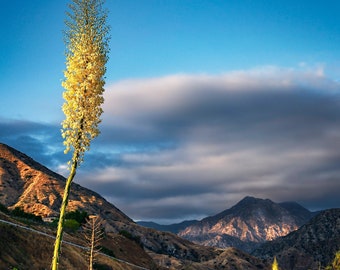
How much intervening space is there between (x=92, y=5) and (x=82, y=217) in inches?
5813

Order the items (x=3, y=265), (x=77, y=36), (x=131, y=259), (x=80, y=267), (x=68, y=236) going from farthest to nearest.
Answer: (x=131, y=259), (x=68, y=236), (x=80, y=267), (x=3, y=265), (x=77, y=36)

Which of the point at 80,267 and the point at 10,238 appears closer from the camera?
the point at 10,238

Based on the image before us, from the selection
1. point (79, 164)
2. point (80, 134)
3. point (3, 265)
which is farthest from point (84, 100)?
point (3, 265)

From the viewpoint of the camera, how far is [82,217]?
16162cm

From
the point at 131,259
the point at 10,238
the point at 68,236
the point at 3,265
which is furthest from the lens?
the point at 131,259

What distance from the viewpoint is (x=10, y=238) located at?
253ft

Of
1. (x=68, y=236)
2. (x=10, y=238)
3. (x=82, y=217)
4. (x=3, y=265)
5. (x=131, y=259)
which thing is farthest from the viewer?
(x=82, y=217)

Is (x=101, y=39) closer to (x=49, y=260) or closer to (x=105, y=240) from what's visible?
(x=49, y=260)

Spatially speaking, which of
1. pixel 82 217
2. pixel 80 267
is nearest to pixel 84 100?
pixel 80 267

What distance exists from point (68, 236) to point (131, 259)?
34500mm

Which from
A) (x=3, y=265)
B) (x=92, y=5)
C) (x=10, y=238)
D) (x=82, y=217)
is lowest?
(x=3, y=265)

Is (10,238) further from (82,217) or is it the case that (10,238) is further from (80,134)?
(82,217)

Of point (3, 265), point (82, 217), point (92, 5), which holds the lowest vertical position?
point (3, 265)

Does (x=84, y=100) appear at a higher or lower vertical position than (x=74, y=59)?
lower
